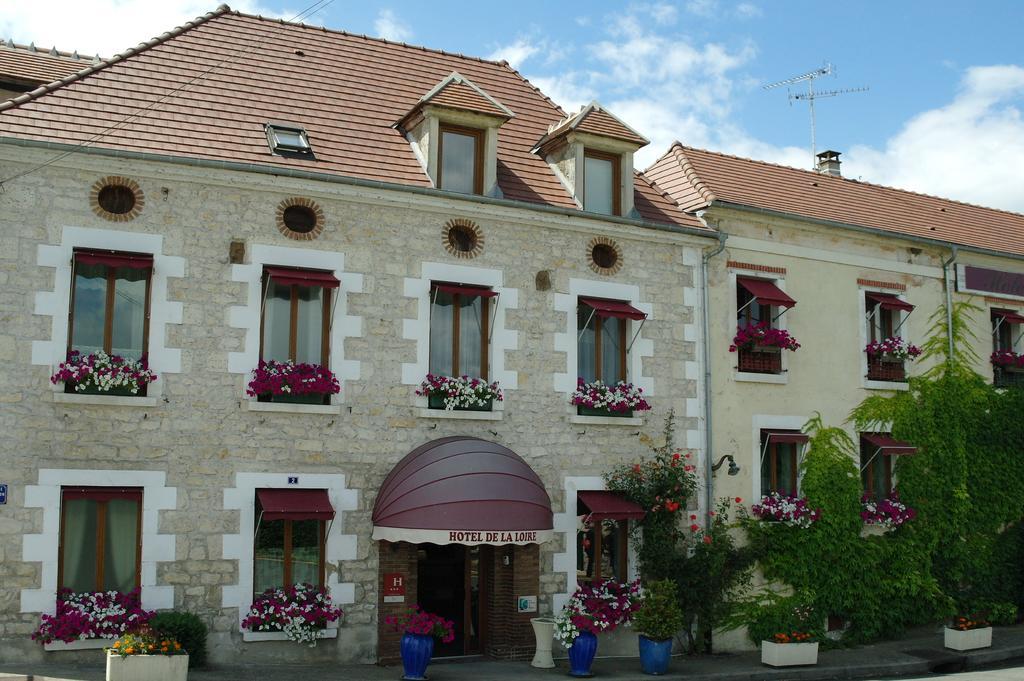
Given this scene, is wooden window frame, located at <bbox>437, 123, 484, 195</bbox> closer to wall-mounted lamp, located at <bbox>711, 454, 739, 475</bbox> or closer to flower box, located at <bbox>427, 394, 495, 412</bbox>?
flower box, located at <bbox>427, 394, 495, 412</bbox>

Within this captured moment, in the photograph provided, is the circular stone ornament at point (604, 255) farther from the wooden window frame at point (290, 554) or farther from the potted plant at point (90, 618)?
the potted plant at point (90, 618)

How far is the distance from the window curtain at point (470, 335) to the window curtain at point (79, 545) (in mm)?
6149

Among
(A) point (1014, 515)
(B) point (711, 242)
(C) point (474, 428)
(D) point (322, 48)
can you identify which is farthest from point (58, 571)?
(A) point (1014, 515)

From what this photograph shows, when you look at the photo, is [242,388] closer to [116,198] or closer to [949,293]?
[116,198]

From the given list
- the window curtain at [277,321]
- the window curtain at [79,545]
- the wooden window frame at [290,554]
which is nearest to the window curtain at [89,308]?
the window curtain at [79,545]

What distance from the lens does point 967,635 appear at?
745 inches

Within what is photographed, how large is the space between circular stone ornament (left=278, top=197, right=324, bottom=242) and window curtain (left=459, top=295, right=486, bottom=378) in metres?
2.76

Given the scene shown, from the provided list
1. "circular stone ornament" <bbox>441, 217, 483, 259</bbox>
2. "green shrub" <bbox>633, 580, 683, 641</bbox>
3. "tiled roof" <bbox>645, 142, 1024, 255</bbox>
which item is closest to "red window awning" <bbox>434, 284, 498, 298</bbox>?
"circular stone ornament" <bbox>441, 217, 483, 259</bbox>

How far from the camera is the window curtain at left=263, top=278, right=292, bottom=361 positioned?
1564cm

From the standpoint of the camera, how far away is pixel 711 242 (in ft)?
62.6

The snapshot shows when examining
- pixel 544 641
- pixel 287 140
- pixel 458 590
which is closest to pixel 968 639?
pixel 544 641

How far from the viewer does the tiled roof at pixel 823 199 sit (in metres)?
20.3

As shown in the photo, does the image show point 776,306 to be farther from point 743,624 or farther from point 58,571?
point 58,571

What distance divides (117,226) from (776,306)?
12194 mm
